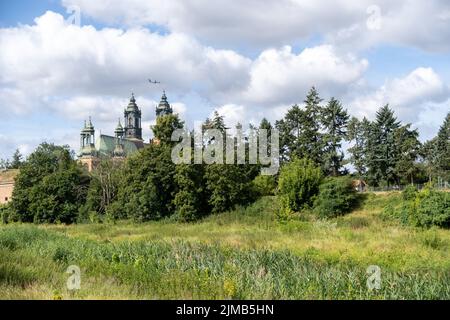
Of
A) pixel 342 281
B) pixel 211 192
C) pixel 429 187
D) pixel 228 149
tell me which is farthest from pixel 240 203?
pixel 342 281

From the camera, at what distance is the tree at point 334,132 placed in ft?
161

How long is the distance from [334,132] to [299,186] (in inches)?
536

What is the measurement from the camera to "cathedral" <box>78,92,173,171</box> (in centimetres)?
8625

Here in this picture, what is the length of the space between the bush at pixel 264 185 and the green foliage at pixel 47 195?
1653 centimetres

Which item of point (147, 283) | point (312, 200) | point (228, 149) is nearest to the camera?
point (147, 283)

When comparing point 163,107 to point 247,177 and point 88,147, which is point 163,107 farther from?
point 247,177

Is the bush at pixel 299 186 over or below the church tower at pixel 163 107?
below

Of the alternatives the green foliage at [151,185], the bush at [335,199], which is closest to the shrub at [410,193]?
the bush at [335,199]

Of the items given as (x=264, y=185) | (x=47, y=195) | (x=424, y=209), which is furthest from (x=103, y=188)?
(x=424, y=209)

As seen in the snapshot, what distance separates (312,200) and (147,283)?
93.6 feet

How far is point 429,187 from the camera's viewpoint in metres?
34.8

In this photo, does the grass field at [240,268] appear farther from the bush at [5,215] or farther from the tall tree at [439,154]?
the bush at [5,215]
